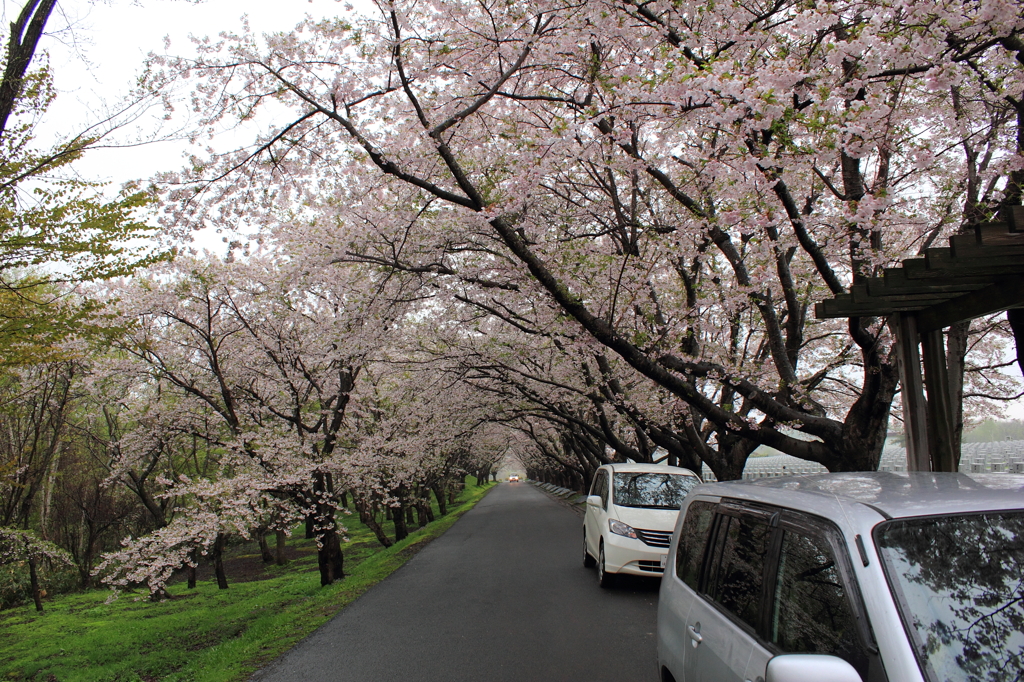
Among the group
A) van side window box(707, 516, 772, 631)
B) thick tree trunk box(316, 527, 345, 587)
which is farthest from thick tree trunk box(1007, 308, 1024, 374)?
thick tree trunk box(316, 527, 345, 587)

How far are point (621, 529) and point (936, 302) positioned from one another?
527cm

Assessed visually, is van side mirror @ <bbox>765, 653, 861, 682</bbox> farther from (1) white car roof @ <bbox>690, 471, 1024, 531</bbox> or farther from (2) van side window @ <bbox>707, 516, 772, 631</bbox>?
(2) van side window @ <bbox>707, 516, 772, 631</bbox>

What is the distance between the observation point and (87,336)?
10141mm

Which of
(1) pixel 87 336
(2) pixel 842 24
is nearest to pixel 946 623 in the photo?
(2) pixel 842 24

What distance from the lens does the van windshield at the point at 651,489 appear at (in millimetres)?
9805

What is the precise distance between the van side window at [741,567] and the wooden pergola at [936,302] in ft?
8.73

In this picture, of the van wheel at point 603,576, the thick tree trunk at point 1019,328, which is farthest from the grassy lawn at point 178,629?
the thick tree trunk at point 1019,328

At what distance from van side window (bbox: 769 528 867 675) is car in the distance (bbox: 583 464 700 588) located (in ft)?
20.7

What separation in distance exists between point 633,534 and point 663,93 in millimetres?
6031

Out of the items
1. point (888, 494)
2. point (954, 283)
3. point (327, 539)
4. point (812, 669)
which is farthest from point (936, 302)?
point (327, 539)

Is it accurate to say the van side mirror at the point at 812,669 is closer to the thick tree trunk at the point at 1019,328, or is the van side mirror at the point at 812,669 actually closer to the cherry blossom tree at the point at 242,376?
the thick tree trunk at the point at 1019,328

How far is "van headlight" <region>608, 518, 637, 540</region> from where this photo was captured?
29.8 feet

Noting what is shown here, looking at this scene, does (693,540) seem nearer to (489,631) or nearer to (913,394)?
(913,394)

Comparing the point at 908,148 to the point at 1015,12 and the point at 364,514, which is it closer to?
the point at 1015,12
